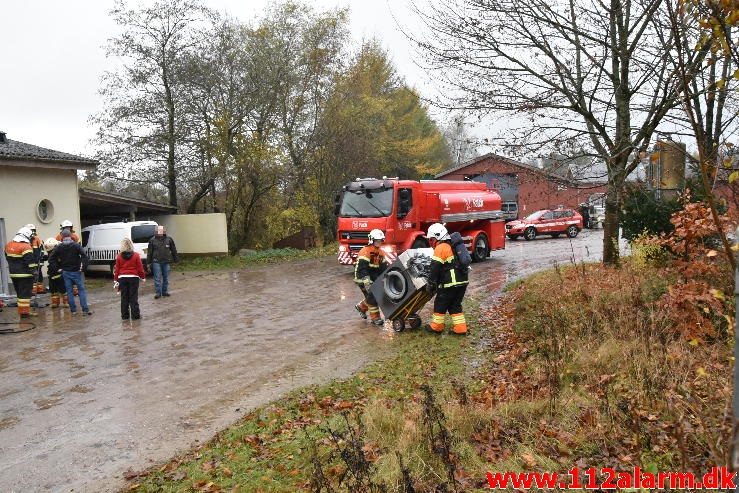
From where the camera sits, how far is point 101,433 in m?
6.18

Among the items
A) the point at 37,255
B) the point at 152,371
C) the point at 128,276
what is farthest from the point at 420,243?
the point at 152,371

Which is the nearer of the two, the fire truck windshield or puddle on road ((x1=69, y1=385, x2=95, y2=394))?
puddle on road ((x1=69, y1=385, x2=95, y2=394))

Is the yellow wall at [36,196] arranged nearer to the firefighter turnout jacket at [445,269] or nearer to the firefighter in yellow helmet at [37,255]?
the firefighter in yellow helmet at [37,255]

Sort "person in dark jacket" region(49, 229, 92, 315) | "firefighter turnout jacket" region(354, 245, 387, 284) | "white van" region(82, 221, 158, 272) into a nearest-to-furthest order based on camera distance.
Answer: "firefighter turnout jacket" region(354, 245, 387, 284) → "person in dark jacket" region(49, 229, 92, 315) → "white van" region(82, 221, 158, 272)

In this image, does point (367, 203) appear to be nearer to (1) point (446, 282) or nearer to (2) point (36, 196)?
(1) point (446, 282)

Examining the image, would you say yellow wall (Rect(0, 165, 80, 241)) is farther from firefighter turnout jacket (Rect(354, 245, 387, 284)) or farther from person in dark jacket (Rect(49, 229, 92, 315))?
firefighter turnout jacket (Rect(354, 245, 387, 284))

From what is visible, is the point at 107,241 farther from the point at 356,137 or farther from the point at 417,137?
the point at 417,137

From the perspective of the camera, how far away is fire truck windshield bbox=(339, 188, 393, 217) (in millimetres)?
17497

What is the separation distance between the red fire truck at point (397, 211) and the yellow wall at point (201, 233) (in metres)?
10.1

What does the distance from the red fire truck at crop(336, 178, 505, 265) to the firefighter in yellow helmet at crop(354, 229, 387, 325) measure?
5.18 m

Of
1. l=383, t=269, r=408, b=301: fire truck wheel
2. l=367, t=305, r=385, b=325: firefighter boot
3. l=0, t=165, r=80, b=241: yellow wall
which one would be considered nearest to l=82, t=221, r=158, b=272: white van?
l=0, t=165, r=80, b=241: yellow wall

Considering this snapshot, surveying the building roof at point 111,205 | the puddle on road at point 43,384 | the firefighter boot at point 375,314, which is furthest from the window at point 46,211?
the firefighter boot at point 375,314

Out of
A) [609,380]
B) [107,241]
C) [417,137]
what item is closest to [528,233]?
[417,137]

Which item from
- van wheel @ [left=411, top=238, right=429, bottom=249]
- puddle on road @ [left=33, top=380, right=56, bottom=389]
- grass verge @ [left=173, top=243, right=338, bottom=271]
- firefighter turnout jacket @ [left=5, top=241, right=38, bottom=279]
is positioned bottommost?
puddle on road @ [left=33, top=380, right=56, bottom=389]
